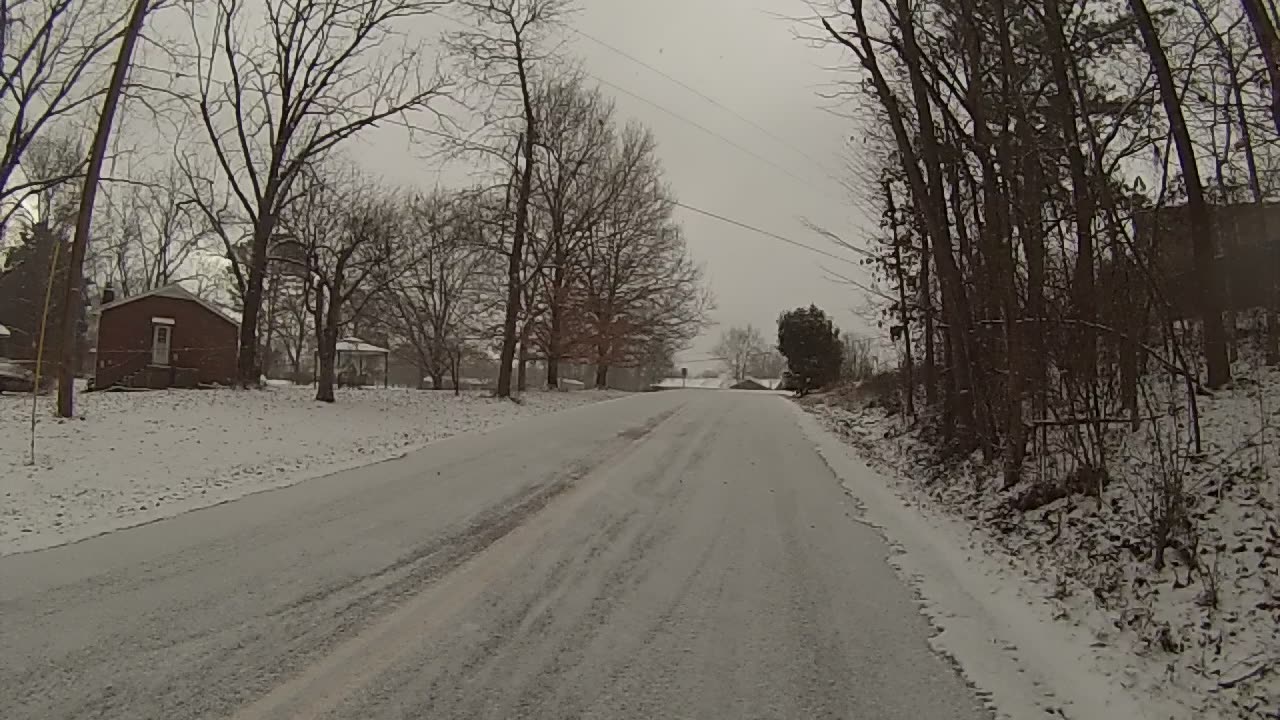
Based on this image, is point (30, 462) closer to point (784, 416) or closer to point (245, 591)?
point (245, 591)

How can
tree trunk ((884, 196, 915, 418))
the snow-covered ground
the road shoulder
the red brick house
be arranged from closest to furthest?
the road shoulder → the snow-covered ground → tree trunk ((884, 196, 915, 418)) → the red brick house

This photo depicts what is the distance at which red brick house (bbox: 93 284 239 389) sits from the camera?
30016 mm

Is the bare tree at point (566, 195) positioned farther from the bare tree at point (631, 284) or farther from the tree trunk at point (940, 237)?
the tree trunk at point (940, 237)

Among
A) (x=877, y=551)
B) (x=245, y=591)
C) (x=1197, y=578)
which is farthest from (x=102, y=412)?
(x=1197, y=578)

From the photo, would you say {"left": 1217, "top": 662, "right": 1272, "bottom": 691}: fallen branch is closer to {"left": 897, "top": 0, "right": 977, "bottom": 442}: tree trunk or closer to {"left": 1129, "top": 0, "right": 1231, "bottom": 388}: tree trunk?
{"left": 1129, "top": 0, "right": 1231, "bottom": 388}: tree trunk

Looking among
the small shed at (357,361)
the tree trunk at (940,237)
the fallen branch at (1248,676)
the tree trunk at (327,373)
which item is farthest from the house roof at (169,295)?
the fallen branch at (1248,676)

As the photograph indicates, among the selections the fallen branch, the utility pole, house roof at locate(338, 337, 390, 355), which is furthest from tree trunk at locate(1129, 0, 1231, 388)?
house roof at locate(338, 337, 390, 355)

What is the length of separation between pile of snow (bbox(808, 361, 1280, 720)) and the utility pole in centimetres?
1384

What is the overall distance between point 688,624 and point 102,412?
1453 cm

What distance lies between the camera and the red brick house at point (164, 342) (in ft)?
98.5

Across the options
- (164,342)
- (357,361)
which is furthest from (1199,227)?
(357,361)

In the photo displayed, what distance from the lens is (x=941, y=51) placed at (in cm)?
1305

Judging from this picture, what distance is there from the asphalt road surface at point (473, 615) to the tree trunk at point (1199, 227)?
4.78 metres

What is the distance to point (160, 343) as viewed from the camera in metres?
31.7
